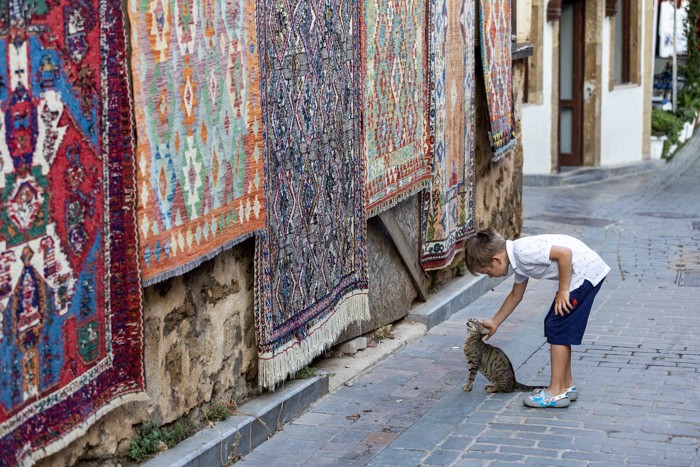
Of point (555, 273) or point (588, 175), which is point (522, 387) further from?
point (588, 175)

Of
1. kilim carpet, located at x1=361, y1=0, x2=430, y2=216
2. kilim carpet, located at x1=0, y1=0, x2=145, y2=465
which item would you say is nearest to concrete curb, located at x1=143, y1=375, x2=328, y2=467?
kilim carpet, located at x1=0, y1=0, x2=145, y2=465

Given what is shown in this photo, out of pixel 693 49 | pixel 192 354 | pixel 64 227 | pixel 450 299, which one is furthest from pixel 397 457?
pixel 693 49

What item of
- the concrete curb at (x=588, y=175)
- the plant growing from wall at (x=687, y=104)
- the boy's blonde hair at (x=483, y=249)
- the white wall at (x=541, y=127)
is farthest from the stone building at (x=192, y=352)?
the plant growing from wall at (x=687, y=104)

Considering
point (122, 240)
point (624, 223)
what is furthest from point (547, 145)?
point (122, 240)

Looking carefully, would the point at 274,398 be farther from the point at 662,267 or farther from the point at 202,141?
the point at 662,267

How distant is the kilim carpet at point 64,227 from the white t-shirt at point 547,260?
233 cm

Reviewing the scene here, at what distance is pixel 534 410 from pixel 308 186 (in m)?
1.78

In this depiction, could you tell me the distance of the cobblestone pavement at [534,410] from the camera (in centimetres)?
573

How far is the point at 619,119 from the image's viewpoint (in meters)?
20.5

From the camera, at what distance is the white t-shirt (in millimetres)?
6242

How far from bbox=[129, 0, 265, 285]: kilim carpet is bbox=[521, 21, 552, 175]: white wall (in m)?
11.8

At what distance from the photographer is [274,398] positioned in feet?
20.4

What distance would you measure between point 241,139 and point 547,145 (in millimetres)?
12966

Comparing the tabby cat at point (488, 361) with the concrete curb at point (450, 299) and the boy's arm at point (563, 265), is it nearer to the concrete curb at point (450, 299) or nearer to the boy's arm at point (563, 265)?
the boy's arm at point (563, 265)
